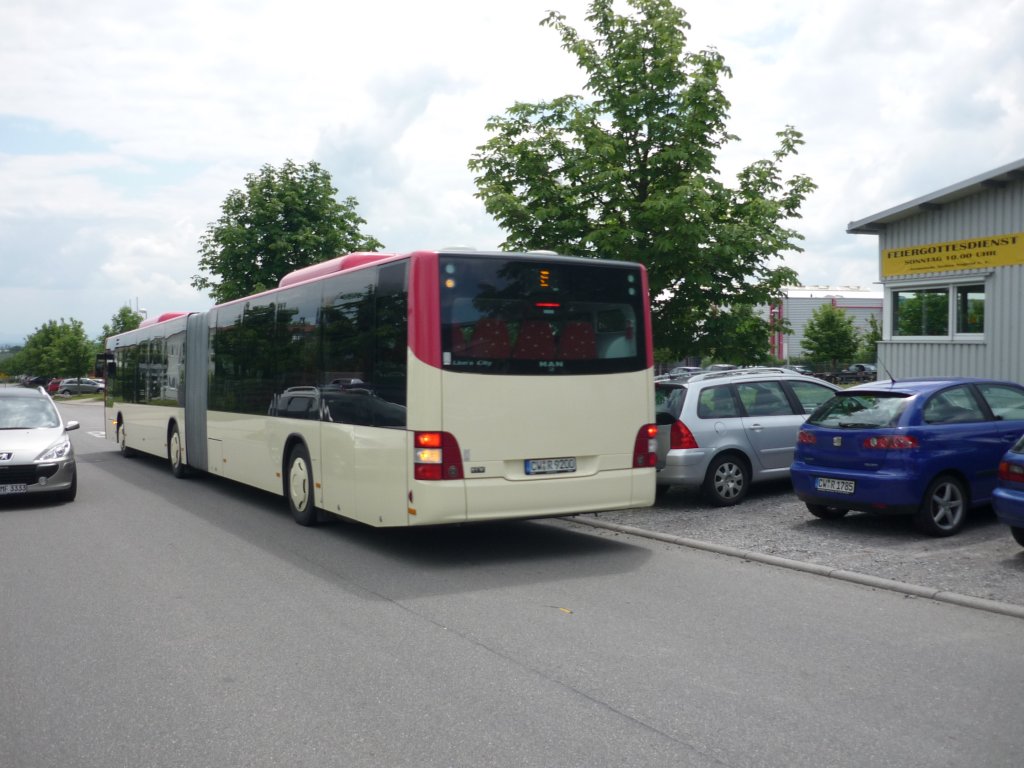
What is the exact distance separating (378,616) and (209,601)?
56.1 inches

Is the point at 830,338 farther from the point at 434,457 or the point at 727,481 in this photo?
the point at 434,457

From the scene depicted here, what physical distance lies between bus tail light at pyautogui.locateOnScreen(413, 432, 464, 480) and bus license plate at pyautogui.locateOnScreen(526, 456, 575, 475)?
779mm

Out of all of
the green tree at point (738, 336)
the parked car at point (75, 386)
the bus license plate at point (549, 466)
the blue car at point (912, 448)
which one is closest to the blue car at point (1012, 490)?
the blue car at point (912, 448)

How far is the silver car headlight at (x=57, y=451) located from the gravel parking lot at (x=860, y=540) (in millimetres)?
7227

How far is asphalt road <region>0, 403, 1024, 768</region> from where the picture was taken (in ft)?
14.7

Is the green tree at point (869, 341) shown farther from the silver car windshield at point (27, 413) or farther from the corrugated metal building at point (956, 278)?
the silver car windshield at point (27, 413)

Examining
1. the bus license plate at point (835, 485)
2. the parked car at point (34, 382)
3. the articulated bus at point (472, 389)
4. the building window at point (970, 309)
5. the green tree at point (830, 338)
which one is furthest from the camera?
the green tree at point (830, 338)

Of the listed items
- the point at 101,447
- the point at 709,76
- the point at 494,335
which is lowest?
the point at 101,447

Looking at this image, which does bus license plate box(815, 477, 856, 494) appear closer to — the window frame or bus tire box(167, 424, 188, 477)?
the window frame

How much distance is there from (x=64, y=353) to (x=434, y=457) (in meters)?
99.2

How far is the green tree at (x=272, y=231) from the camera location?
34312 millimetres

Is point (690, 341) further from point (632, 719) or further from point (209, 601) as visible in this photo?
point (632, 719)

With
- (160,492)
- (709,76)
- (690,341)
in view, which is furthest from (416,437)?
(709,76)

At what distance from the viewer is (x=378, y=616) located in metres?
7.05
